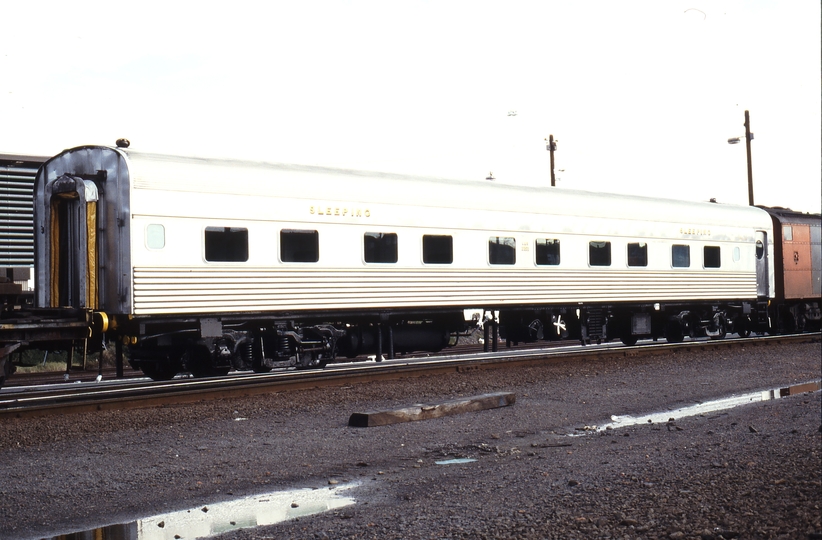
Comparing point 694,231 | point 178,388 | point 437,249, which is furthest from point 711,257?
point 178,388

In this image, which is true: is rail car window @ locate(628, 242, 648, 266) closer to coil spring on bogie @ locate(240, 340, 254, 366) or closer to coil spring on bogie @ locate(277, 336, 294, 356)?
coil spring on bogie @ locate(277, 336, 294, 356)

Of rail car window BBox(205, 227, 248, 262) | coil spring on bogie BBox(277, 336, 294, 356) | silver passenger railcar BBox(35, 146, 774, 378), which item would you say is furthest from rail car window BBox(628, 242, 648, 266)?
rail car window BBox(205, 227, 248, 262)

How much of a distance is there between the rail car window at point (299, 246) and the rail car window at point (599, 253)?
6850 millimetres

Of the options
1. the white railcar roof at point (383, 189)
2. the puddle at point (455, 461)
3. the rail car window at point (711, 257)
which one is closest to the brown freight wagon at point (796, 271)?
the rail car window at point (711, 257)

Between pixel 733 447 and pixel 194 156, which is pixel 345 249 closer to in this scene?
pixel 194 156

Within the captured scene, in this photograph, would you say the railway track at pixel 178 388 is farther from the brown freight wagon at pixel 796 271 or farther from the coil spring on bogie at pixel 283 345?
the brown freight wagon at pixel 796 271

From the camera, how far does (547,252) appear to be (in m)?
17.5

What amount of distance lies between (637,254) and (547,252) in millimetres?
2976

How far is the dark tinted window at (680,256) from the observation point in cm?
2020

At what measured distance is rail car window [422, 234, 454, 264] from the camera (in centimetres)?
1542

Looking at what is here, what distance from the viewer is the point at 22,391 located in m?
13.5

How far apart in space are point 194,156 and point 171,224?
3.91 ft

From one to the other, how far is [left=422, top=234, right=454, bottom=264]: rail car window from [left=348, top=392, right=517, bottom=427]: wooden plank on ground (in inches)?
194

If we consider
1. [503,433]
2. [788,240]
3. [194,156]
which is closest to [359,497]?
[503,433]
